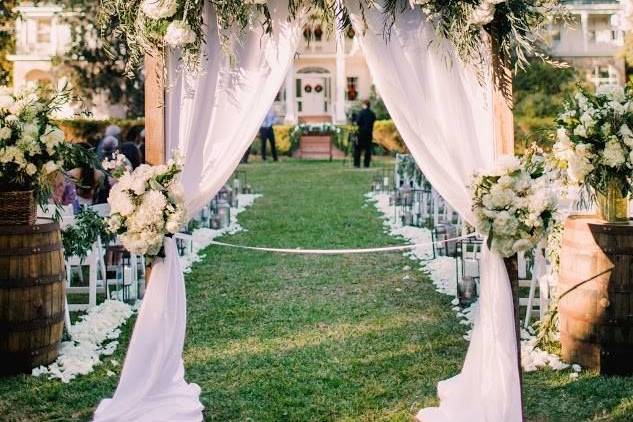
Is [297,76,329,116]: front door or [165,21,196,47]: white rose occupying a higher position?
[297,76,329,116]: front door

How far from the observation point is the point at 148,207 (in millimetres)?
5051

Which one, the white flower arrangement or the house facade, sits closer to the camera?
the white flower arrangement

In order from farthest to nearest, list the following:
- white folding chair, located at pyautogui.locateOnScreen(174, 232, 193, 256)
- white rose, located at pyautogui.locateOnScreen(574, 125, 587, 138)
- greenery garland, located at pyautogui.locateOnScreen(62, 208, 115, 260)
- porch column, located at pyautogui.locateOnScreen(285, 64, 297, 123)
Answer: porch column, located at pyautogui.locateOnScreen(285, 64, 297, 123) < white folding chair, located at pyautogui.locateOnScreen(174, 232, 193, 256) < greenery garland, located at pyautogui.locateOnScreen(62, 208, 115, 260) < white rose, located at pyautogui.locateOnScreen(574, 125, 587, 138)

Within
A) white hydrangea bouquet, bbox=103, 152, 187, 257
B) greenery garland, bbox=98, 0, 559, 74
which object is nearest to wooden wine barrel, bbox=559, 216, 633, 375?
greenery garland, bbox=98, 0, 559, 74

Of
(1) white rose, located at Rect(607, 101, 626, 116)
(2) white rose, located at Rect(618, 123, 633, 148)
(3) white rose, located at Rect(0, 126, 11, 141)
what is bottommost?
(2) white rose, located at Rect(618, 123, 633, 148)

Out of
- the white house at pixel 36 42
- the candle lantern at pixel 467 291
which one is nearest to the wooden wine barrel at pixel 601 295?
the candle lantern at pixel 467 291

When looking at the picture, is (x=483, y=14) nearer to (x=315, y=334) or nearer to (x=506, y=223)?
(x=506, y=223)

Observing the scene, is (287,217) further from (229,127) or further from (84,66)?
(84,66)

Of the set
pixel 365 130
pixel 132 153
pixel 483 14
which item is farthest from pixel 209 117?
pixel 365 130

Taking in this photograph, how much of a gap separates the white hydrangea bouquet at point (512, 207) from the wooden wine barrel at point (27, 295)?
3.23 m

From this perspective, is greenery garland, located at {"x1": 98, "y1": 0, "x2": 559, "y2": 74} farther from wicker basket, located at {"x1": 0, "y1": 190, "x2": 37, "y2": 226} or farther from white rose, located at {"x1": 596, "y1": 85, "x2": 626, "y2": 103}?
wicker basket, located at {"x1": 0, "y1": 190, "x2": 37, "y2": 226}

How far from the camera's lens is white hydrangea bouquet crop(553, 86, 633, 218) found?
5.68 m

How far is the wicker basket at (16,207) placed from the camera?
6.15 metres

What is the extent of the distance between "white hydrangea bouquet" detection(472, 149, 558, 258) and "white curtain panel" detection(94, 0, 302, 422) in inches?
61.8
